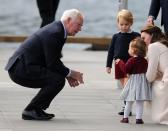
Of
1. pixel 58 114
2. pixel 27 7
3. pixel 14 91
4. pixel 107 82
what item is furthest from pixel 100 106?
pixel 27 7

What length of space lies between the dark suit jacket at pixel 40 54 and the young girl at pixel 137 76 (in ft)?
2.23

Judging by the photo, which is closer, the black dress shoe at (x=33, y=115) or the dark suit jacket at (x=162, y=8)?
the black dress shoe at (x=33, y=115)

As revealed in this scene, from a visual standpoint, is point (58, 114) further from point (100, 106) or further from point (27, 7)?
point (27, 7)

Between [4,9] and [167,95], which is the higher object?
[167,95]

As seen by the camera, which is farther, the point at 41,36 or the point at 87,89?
the point at 87,89

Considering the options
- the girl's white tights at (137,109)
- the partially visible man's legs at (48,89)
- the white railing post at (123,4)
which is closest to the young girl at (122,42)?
the girl's white tights at (137,109)

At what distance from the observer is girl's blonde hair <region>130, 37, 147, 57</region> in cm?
977

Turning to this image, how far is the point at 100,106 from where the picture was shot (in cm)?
1115

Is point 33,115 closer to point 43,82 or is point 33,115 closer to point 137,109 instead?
point 43,82

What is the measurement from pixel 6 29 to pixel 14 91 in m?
25.7

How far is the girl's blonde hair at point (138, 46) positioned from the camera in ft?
32.0

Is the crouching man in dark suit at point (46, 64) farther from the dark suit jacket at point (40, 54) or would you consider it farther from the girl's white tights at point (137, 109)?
the girl's white tights at point (137, 109)

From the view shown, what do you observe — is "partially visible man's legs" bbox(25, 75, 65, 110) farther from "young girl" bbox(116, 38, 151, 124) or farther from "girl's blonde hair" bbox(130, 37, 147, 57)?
"girl's blonde hair" bbox(130, 37, 147, 57)

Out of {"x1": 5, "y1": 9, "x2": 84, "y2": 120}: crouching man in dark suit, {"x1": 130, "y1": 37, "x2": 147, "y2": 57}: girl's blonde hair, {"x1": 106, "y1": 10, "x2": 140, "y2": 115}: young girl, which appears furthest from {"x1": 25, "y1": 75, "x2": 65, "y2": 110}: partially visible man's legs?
{"x1": 106, "y1": 10, "x2": 140, "y2": 115}: young girl
